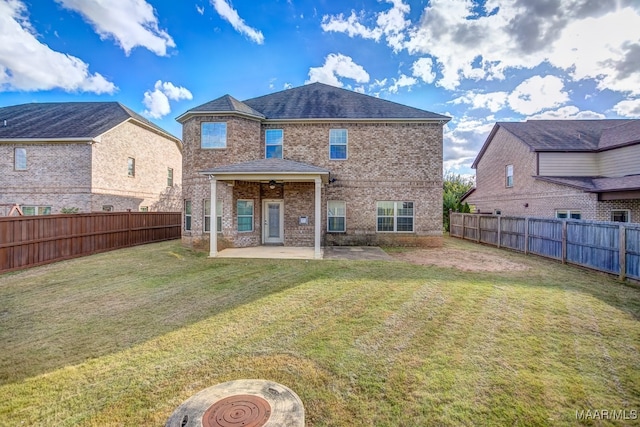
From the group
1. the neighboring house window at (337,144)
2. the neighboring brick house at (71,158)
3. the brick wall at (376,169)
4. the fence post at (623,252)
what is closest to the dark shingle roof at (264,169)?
the brick wall at (376,169)

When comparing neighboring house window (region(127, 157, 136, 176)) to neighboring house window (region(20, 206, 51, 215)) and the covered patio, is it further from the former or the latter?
the covered patio

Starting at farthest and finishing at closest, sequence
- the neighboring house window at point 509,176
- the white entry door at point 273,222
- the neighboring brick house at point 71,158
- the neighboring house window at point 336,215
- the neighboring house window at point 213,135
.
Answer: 1. the neighboring house window at point 509,176
2. the neighboring brick house at point 71,158
3. the neighboring house window at point 336,215
4. the white entry door at point 273,222
5. the neighboring house window at point 213,135

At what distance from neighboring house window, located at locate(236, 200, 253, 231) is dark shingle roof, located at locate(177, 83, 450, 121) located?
425 centimetres

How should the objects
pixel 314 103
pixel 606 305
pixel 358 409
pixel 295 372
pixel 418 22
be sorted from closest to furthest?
pixel 358 409 → pixel 295 372 → pixel 606 305 → pixel 418 22 → pixel 314 103

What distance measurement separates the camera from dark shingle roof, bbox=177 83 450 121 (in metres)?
13.9

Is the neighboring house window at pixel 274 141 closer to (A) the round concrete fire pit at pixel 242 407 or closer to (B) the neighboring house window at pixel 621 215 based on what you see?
(A) the round concrete fire pit at pixel 242 407

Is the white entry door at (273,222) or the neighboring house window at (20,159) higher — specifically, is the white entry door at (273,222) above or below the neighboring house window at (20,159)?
below

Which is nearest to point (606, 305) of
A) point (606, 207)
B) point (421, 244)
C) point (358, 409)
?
point (358, 409)

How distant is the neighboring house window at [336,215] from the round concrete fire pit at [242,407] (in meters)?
11.3

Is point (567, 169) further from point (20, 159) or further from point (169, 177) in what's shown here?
point (20, 159)

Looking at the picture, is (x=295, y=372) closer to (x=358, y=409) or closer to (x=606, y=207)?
(x=358, y=409)

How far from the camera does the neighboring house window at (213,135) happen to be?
13062 millimetres

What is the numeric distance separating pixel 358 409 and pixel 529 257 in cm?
1231

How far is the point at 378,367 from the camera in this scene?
3672mm
